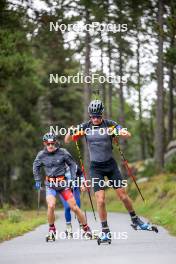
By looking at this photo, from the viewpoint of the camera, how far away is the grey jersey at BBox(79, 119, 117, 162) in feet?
42.4

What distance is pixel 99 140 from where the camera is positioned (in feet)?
42.4

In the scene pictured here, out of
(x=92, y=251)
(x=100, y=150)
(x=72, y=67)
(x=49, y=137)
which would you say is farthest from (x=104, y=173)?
(x=72, y=67)

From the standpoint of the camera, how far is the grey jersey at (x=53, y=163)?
48.2ft

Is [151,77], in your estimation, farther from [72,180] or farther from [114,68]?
[72,180]

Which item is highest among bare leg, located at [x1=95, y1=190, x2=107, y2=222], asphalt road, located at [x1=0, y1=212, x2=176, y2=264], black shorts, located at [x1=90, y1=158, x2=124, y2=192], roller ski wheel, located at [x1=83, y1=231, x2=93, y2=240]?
black shorts, located at [x1=90, y1=158, x2=124, y2=192]

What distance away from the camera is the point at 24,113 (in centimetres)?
5438

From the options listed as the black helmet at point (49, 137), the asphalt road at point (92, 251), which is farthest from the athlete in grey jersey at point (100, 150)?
the black helmet at point (49, 137)

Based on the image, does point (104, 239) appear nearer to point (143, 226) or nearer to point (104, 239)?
point (104, 239)

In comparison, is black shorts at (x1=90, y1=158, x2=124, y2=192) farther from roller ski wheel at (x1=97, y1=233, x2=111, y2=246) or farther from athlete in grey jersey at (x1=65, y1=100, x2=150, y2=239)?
roller ski wheel at (x1=97, y1=233, x2=111, y2=246)

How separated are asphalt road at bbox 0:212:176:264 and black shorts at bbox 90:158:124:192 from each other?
42.8 inches

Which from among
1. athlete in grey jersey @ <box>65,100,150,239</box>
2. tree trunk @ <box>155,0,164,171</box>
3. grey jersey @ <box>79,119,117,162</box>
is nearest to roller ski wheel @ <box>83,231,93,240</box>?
athlete in grey jersey @ <box>65,100,150,239</box>

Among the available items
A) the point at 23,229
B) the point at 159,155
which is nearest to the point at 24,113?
the point at 159,155

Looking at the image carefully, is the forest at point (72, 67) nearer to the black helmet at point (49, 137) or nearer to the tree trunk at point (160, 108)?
the tree trunk at point (160, 108)

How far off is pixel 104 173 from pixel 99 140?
0.65 meters
